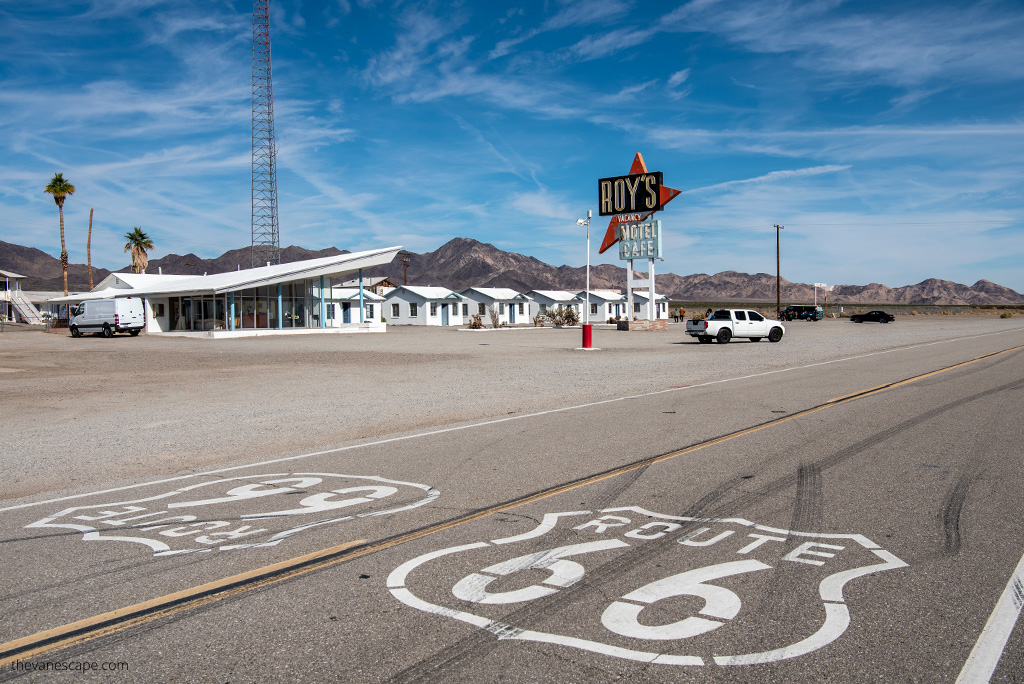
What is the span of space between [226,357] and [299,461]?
1972cm

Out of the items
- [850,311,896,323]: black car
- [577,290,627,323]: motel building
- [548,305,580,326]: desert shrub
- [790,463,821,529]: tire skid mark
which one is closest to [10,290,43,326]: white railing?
[548,305,580,326]: desert shrub

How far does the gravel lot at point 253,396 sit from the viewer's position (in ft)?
28.4

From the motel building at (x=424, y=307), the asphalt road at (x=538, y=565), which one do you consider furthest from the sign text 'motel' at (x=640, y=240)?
the asphalt road at (x=538, y=565)

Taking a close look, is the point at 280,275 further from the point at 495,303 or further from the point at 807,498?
the point at 807,498

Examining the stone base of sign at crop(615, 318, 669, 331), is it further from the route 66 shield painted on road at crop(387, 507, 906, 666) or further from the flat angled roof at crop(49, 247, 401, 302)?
the route 66 shield painted on road at crop(387, 507, 906, 666)

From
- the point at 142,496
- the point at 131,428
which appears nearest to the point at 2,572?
the point at 142,496

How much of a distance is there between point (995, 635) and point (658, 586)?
1.65 metres

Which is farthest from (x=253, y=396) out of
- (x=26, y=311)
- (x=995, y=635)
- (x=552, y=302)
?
(x=26, y=311)

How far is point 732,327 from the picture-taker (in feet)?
119

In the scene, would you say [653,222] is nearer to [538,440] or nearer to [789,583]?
[538,440]

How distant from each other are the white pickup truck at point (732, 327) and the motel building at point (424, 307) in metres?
44.2

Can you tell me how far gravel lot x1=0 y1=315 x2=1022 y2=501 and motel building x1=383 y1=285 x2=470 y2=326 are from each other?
161ft

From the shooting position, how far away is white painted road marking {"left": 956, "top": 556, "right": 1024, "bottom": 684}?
10.3 feet

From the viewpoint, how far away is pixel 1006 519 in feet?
17.7
